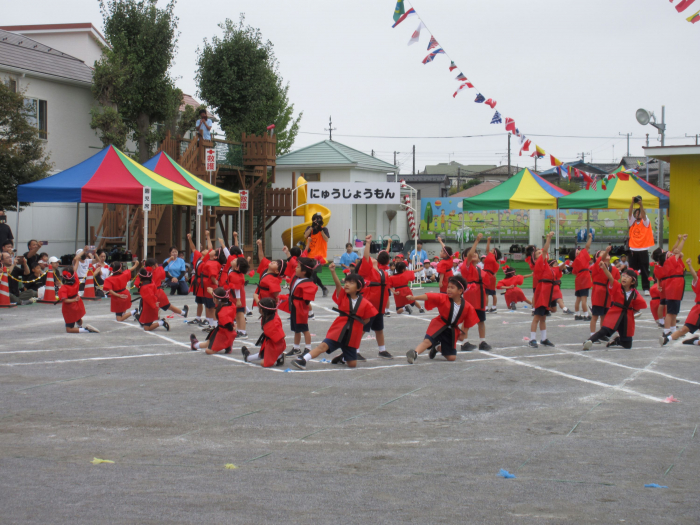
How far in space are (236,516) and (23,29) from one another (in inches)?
1294

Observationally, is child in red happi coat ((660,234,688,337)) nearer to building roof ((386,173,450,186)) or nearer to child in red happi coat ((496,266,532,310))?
child in red happi coat ((496,266,532,310))

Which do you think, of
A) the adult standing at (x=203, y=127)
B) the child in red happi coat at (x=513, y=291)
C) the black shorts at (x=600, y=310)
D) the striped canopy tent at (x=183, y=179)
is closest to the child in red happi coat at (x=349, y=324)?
the black shorts at (x=600, y=310)

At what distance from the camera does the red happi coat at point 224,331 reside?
10.1 metres

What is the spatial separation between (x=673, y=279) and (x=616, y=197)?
1339 cm

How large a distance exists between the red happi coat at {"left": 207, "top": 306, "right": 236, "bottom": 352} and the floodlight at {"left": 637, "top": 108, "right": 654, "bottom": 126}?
1927 centimetres

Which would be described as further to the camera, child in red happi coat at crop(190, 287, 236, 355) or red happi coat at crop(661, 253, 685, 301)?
red happi coat at crop(661, 253, 685, 301)

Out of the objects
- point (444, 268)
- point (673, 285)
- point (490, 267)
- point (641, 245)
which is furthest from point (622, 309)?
point (641, 245)

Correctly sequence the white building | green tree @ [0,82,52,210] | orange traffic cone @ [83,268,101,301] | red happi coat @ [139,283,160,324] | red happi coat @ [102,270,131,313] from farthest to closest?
the white building → green tree @ [0,82,52,210] → orange traffic cone @ [83,268,101,301] → red happi coat @ [102,270,131,313] → red happi coat @ [139,283,160,324]

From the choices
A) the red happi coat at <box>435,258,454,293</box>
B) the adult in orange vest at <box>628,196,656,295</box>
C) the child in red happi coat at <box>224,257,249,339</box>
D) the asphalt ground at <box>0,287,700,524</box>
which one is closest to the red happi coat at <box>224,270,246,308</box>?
the child in red happi coat at <box>224,257,249,339</box>

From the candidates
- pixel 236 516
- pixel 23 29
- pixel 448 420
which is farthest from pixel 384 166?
pixel 236 516

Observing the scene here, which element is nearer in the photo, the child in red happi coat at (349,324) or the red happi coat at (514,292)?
the child in red happi coat at (349,324)

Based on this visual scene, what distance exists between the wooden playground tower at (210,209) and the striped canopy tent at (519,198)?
336 inches

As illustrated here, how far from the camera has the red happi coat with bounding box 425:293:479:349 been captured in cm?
972

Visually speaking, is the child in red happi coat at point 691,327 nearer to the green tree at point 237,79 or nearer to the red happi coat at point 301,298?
the red happi coat at point 301,298
